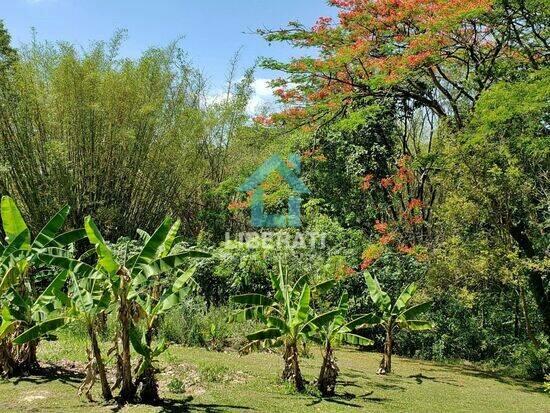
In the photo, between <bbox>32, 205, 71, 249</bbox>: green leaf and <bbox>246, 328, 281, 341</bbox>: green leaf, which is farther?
<bbox>246, 328, 281, 341</bbox>: green leaf

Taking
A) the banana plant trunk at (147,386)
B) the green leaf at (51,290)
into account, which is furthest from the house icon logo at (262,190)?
the banana plant trunk at (147,386)

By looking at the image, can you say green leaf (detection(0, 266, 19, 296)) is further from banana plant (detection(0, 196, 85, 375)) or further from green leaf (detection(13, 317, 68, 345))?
green leaf (detection(13, 317, 68, 345))

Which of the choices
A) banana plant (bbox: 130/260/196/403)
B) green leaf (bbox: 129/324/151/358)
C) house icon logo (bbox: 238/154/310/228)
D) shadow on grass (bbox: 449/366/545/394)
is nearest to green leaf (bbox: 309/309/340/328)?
banana plant (bbox: 130/260/196/403)

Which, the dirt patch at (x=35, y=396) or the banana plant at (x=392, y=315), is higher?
the banana plant at (x=392, y=315)

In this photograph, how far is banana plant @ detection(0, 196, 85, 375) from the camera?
15.5ft

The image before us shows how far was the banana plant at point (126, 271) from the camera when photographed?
420 centimetres

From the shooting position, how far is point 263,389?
17.7 feet

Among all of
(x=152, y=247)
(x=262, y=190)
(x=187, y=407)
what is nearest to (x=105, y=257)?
(x=152, y=247)

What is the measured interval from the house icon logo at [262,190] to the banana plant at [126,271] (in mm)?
8841

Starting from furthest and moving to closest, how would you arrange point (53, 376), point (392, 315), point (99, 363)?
1. point (392, 315)
2. point (53, 376)
3. point (99, 363)

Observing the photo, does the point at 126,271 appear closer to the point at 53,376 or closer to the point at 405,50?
the point at 53,376

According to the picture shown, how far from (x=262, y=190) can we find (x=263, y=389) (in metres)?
8.53

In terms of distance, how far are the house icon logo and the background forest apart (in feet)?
0.83

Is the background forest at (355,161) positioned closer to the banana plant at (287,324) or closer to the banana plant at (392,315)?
the banana plant at (392,315)
